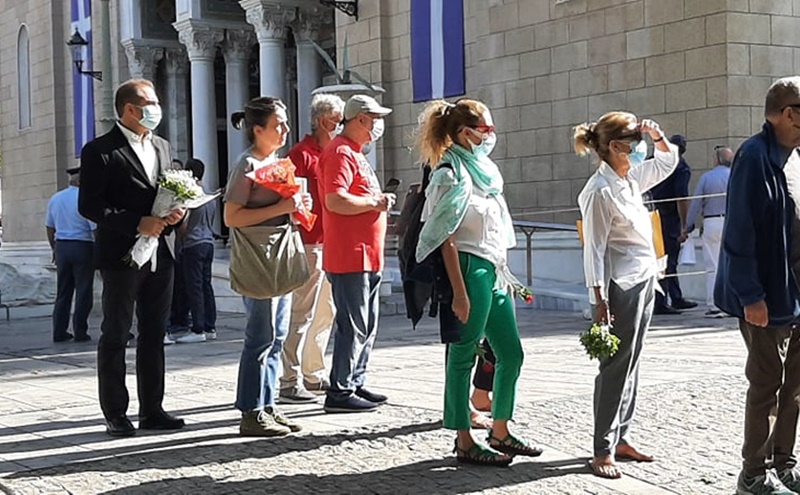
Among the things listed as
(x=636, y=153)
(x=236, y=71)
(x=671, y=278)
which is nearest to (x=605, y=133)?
(x=636, y=153)

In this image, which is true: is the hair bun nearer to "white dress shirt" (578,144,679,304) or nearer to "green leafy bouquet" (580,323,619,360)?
"white dress shirt" (578,144,679,304)

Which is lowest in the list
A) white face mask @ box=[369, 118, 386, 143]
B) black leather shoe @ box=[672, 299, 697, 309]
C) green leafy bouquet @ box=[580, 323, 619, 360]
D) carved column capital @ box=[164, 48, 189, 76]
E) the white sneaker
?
the white sneaker

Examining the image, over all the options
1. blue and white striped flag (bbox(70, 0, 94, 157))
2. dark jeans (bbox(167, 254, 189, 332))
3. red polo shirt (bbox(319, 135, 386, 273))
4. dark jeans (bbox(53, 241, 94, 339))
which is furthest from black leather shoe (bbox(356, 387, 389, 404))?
blue and white striped flag (bbox(70, 0, 94, 157))

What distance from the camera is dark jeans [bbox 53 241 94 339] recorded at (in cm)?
1172

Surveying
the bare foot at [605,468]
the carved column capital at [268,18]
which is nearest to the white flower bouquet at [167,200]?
the bare foot at [605,468]

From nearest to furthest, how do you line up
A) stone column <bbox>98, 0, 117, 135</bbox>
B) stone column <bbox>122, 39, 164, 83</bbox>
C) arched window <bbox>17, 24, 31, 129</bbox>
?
stone column <bbox>98, 0, 117, 135</bbox>
stone column <bbox>122, 39, 164, 83</bbox>
arched window <bbox>17, 24, 31, 129</bbox>

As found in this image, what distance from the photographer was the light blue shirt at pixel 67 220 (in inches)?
462

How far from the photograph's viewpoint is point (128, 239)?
5.92 metres

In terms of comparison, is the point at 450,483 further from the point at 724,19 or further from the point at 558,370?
the point at 724,19

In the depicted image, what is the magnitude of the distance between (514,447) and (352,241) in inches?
68.1

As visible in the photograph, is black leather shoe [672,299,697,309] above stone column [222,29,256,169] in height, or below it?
below

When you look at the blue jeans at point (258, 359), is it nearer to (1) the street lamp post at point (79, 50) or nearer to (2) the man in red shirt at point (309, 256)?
(2) the man in red shirt at point (309, 256)

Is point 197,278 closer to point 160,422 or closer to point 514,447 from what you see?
point 160,422

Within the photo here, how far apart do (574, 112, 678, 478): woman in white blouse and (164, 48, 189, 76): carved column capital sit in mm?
21845
